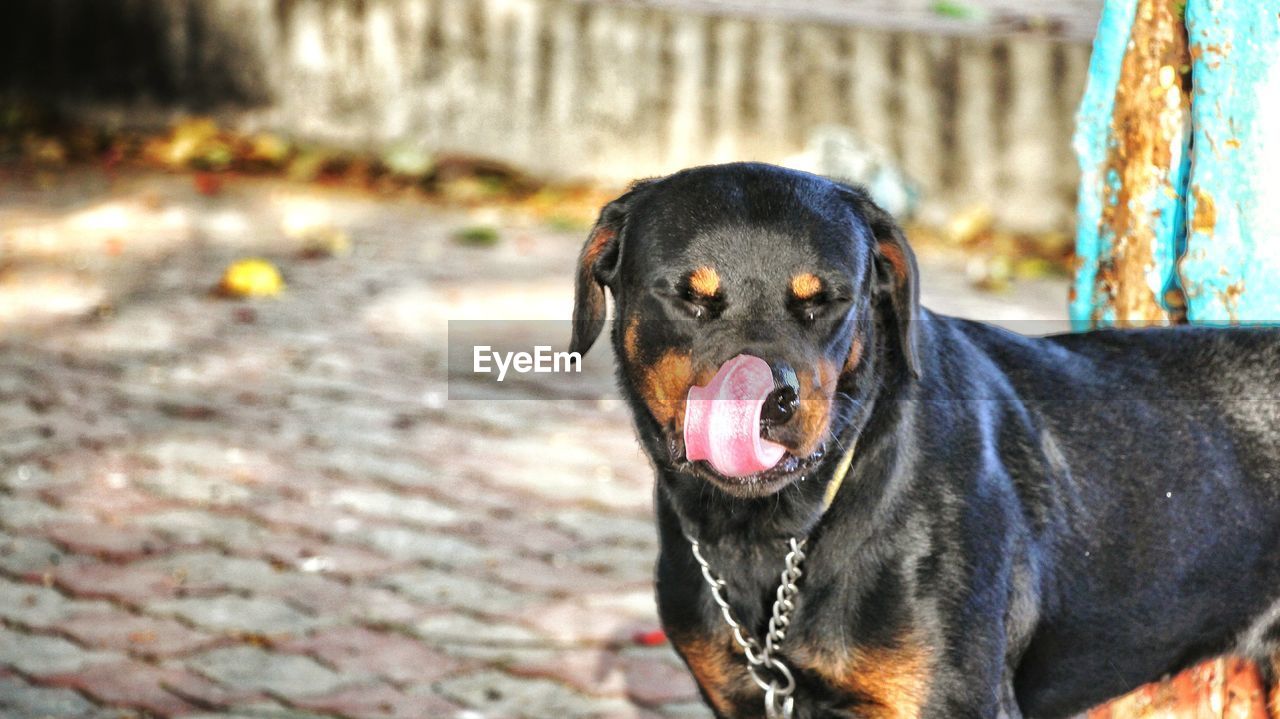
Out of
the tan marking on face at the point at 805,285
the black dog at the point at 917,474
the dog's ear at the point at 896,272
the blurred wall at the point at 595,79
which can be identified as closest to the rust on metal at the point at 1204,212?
the black dog at the point at 917,474

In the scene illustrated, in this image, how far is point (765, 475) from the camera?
3.08 meters

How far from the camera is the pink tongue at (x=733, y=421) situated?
2977mm

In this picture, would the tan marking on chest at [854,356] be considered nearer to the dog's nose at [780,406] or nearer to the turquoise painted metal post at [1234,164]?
the dog's nose at [780,406]

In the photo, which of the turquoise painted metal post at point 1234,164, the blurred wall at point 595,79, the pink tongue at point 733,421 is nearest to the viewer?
the pink tongue at point 733,421

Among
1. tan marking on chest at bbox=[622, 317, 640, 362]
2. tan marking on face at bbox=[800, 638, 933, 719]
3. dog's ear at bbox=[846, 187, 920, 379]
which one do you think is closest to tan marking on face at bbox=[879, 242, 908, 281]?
dog's ear at bbox=[846, 187, 920, 379]

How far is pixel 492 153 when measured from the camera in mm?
10094

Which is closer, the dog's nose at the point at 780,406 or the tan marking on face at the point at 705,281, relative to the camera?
the dog's nose at the point at 780,406

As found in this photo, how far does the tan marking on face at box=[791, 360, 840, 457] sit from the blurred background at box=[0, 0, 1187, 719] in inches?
56.5

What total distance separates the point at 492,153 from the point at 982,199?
9.88ft

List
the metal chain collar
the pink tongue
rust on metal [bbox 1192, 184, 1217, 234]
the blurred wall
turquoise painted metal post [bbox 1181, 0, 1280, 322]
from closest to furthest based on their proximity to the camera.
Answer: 1. the pink tongue
2. the metal chain collar
3. turquoise painted metal post [bbox 1181, 0, 1280, 322]
4. rust on metal [bbox 1192, 184, 1217, 234]
5. the blurred wall

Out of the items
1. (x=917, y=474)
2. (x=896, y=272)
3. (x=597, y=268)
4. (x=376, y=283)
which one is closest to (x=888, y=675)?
(x=917, y=474)

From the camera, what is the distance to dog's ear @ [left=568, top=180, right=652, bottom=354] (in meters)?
3.40

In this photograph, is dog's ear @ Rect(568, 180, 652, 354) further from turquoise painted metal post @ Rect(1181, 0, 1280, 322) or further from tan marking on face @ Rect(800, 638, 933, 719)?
turquoise painted metal post @ Rect(1181, 0, 1280, 322)

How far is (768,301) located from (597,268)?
503 millimetres
